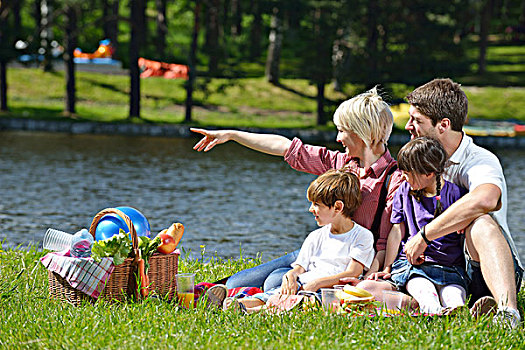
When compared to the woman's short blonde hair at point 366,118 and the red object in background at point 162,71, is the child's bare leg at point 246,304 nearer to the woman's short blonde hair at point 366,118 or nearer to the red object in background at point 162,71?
the woman's short blonde hair at point 366,118

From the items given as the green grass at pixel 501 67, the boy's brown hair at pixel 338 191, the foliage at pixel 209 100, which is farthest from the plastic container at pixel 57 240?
the green grass at pixel 501 67

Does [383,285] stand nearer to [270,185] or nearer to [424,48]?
[270,185]

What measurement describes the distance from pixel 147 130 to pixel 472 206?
23005 millimetres

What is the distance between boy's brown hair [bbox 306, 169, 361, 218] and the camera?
5098mm

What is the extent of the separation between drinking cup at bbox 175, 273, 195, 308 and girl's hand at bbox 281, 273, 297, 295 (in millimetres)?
622

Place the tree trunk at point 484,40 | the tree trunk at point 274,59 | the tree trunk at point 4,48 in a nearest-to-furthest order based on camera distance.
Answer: the tree trunk at point 4,48 → the tree trunk at point 274,59 → the tree trunk at point 484,40

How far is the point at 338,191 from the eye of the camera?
200 inches

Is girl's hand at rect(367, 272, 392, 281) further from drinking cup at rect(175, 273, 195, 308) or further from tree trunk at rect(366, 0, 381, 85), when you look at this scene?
tree trunk at rect(366, 0, 381, 85)

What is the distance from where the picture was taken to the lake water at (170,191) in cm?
1068

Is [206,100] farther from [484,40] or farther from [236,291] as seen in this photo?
[236,291]

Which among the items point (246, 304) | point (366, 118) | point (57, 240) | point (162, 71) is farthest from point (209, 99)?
point (246, 304)

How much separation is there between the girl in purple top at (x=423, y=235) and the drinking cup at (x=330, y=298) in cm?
49

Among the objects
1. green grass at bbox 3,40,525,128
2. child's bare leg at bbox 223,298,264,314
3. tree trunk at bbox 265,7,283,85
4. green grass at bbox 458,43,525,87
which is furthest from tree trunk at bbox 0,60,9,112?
child's bare leg at bbox 223,298,264,314

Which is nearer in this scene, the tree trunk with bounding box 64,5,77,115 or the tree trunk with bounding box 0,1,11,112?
the tree trunk with bounding box 0,1,11,112
